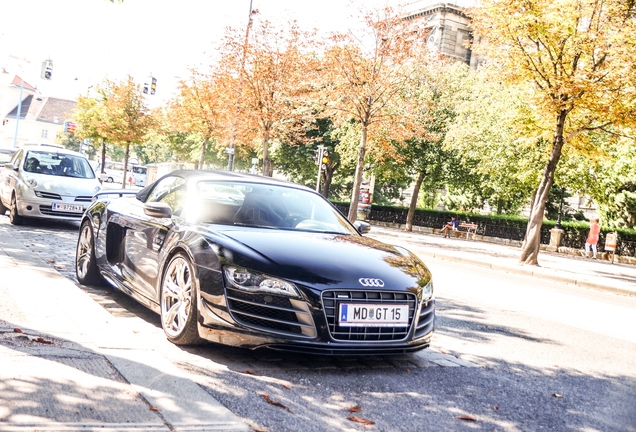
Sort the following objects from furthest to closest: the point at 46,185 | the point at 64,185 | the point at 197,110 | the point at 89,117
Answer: the point at 89,117
the point at 197,110
the point at 64,185
the point at 46,185

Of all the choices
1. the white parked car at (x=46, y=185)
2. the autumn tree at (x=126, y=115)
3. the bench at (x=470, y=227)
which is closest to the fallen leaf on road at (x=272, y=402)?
the white parked car at (x=46, y=185)

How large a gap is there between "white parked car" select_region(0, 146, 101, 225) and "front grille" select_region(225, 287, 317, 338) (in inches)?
398

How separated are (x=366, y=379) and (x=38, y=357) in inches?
84.7

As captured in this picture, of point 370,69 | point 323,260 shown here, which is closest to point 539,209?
point 370,69

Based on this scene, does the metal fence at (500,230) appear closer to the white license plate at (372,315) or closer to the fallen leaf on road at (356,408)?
the white license plate at (372,315)

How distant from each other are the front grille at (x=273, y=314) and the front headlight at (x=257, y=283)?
0.11 ft

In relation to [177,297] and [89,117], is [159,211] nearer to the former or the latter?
[177,297]

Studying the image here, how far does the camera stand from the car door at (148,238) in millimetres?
5570

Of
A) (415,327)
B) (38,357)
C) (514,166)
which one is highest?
(514,166)

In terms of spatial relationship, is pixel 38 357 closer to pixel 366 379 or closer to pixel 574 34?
pixel 366 379

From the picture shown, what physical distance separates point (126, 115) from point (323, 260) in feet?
149

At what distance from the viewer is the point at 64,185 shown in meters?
13.9

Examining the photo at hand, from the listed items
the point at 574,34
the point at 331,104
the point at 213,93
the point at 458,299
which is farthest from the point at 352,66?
the point at 458,299

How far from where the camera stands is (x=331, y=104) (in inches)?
1000
